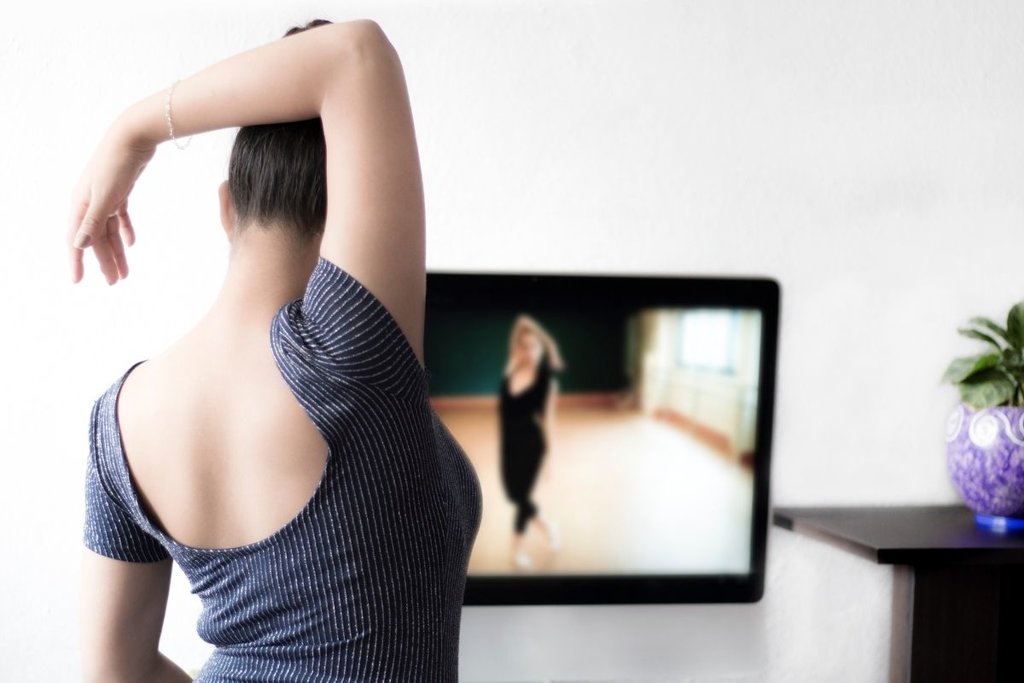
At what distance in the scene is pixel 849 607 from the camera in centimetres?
209

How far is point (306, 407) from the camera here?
63 cm

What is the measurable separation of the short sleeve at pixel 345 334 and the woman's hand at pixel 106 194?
22 cm

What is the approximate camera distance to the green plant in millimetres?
1893

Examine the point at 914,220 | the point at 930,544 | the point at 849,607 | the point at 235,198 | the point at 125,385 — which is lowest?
the point at 849,607

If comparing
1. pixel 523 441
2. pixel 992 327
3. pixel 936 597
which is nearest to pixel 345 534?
pixel 523 441

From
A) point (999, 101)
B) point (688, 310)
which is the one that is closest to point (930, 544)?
point (688, 310)

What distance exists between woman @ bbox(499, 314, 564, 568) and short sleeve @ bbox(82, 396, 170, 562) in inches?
45.0

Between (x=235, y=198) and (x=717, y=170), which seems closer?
(x=235, y=198)

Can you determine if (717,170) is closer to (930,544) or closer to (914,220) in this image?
(914,220)

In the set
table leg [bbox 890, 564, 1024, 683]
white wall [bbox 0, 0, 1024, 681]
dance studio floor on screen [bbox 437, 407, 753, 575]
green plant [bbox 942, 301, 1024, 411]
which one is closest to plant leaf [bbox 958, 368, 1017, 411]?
green plant [bbox 942, 301, 1024, 411]

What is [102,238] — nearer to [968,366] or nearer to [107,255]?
[107,255]

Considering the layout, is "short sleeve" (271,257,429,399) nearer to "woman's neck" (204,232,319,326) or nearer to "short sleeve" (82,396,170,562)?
"woman's neck" (204,232,319,326)

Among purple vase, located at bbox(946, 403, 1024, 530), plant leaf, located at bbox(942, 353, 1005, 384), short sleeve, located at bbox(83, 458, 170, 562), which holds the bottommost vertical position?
purple vase, located at bbox(946, 403, 1024, 530)

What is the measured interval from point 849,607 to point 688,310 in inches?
30.0
